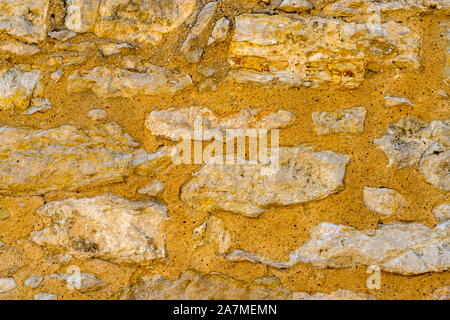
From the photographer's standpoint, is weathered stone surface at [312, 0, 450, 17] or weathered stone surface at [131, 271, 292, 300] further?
weathered stone surface at [312, 0, 450, 17]

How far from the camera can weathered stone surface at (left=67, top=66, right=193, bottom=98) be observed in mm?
1779

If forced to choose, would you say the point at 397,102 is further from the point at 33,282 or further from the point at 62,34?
the point at 33,282

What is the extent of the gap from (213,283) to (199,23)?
46.2 inches

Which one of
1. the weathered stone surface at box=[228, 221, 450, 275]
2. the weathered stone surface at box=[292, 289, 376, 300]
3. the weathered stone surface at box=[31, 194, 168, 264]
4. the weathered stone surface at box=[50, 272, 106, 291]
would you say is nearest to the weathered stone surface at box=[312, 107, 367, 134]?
the weathered stone surface at box=[228, 221, 450, 275]

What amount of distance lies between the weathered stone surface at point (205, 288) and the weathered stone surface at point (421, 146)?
2.43 feet

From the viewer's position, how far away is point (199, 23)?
70.9 inches

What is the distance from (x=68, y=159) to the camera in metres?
1.72

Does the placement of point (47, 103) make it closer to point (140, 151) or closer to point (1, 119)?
point (1, 119)

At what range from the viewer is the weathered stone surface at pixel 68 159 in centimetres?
171

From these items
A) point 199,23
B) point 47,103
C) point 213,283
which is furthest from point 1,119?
point 213,283

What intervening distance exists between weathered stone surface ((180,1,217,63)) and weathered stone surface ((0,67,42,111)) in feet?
2.33

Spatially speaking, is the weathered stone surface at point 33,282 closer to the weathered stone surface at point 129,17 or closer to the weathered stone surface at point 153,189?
the weathered stone surface at point 153,189

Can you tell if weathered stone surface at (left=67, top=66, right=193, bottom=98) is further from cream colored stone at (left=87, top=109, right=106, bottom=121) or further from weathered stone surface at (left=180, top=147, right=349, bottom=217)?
weathered stone surface at (left=180, top=147, right=349, bottom=217)

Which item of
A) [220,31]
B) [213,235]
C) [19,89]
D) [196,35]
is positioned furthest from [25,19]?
[213,235]
